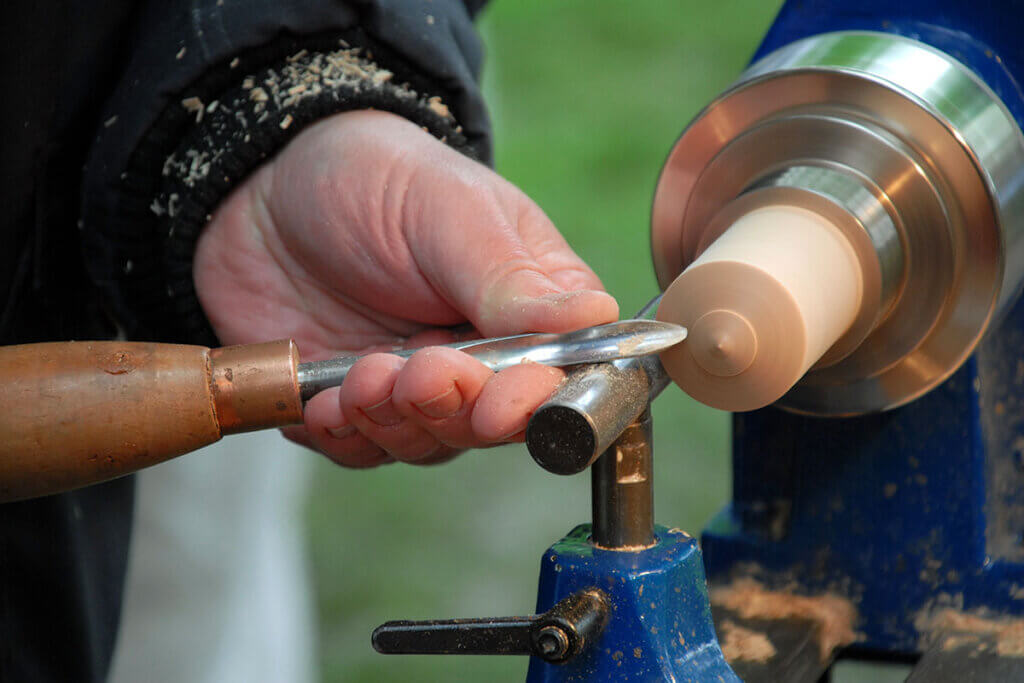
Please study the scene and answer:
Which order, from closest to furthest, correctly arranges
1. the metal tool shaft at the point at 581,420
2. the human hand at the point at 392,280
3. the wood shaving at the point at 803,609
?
1. the metal tool shaft at the point at 581,420
2. the human hand at the point at 392,280
3. the wood shaving at the point at 803,609

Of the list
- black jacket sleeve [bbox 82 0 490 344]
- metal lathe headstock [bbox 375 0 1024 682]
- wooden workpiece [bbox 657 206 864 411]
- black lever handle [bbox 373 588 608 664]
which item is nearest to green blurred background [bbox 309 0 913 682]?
black jacket sleeve [bbox 82 0 490 344]

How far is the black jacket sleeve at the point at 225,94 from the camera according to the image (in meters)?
0.74

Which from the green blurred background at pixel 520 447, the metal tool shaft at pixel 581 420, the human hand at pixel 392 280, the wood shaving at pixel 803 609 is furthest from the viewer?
the green blurred background at pixel 520 447

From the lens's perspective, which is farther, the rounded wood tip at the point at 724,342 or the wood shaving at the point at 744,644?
the wood shaving at the point at 744,644

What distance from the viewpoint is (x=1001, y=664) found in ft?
1.84

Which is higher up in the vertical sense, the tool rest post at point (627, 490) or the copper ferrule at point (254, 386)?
the copper ferrule at point (254, 386)

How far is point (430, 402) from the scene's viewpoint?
53 cm

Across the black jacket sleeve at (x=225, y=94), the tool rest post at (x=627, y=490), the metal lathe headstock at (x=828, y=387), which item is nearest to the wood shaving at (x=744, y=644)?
the metal lathe headstock at (x=828, y=387)

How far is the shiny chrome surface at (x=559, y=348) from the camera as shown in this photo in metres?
0.47

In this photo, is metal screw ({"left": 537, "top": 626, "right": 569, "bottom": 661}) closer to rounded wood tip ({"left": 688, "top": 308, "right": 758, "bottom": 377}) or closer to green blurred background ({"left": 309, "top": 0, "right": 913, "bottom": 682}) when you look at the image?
rounded wood tip ({"left": 688, "top": 308, "right": 758, "bottom": 377})

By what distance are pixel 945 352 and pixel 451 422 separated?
10.4 inches

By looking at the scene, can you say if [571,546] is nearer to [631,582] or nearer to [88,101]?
[631,582]

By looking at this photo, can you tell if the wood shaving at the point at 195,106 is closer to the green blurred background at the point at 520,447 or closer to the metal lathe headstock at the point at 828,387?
the metal lathe headstock at the point at 828,387

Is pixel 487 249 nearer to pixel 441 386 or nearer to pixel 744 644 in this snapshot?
pixel 441 386
